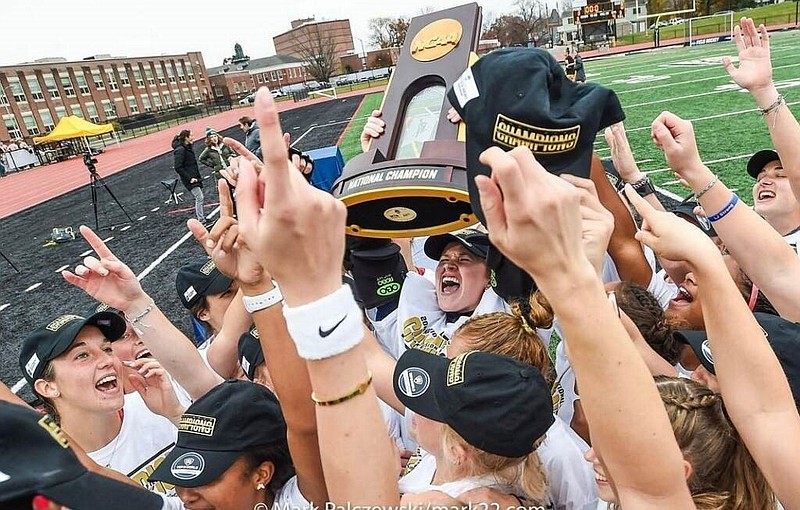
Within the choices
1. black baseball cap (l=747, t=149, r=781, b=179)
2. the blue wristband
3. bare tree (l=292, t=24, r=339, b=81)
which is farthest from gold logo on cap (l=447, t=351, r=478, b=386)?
bare tree (l=292, t=24, r=339, b=81)

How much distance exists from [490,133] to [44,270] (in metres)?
10.9

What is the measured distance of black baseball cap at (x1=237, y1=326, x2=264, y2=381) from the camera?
8.05 ft

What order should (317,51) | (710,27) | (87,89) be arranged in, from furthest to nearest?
(317,51)
(87,89)
(710,27)

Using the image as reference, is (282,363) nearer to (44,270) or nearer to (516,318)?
(516,318)

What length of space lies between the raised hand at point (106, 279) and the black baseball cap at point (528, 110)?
1.45m

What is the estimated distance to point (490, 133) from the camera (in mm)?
1209

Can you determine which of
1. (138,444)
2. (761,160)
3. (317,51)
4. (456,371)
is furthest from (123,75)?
(456,371)

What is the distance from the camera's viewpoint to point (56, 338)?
2.34 m

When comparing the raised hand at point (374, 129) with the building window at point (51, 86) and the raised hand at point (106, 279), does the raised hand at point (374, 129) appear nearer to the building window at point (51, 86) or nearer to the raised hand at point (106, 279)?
the raised hand at point (106, 279)

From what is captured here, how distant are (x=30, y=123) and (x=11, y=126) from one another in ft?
7.78

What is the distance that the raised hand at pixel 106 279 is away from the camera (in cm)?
199

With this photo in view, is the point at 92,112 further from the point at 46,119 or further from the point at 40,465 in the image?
the point at 40,465

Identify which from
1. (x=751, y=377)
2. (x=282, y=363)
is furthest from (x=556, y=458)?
(x=282, y=363)

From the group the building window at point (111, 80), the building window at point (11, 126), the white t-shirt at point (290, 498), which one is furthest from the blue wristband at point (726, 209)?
the building window at point (111, 80)
